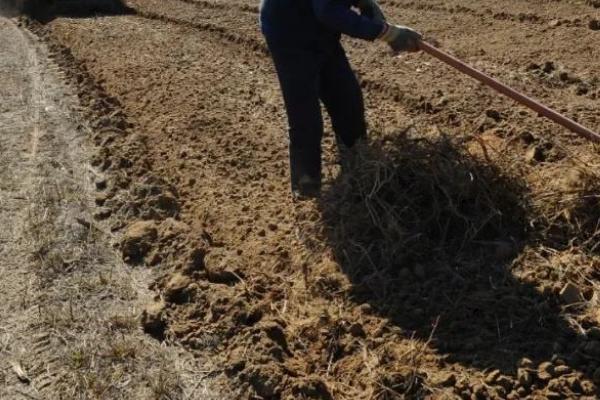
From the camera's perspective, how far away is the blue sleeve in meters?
3.59

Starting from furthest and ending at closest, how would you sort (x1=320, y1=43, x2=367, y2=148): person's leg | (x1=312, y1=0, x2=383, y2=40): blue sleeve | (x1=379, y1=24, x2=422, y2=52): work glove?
(x1=320, y1=43, x2=367, y2=148): person's leg → (x1=379, y1=24, x2=422, y2=52): work glove → (x1=312, y1=0, x2=383, y2=40): blue sleeve

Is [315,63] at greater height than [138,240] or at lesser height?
greater

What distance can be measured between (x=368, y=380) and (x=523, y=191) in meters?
1.36

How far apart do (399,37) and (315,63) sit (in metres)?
0.51

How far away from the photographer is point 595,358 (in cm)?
285

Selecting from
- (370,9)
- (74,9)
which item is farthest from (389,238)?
(74,9)

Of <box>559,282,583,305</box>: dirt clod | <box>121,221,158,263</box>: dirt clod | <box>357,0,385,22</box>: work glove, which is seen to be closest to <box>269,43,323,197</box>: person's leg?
<box>357,0,385,22</box>: work glove

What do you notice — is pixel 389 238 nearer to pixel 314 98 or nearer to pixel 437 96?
pixel 314 98

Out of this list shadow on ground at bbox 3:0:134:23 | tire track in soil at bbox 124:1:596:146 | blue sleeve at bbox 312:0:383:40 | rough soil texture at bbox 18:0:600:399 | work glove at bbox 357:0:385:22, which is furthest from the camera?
shadow on ground at bbox 3:0:134:23

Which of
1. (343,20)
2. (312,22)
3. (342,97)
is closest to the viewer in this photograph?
(343,20)

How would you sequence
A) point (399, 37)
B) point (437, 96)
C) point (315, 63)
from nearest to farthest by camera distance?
point (399, 37)
point (315, 63)
point (437, 96)

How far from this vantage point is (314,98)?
13.6ft

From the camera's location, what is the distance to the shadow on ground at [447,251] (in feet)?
9.99

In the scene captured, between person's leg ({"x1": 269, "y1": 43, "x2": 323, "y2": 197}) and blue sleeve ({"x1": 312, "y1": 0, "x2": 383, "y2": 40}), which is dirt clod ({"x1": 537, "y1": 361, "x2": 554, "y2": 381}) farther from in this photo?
person's leg ({"x1": 269, "y1": 43, "x2": 323, "y2": 197})
